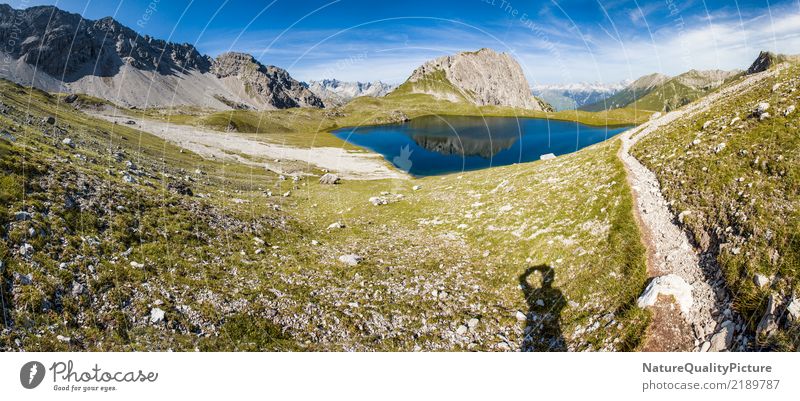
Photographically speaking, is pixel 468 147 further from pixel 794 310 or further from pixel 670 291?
pixel 794 310

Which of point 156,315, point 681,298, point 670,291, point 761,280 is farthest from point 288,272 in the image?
point 761,280

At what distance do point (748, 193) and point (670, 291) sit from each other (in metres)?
7.28

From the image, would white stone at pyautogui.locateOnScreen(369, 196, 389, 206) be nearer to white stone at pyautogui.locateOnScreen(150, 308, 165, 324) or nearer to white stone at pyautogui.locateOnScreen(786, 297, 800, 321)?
white stone at pyautogui.locateOnScreen(150, 308, 165, 324)

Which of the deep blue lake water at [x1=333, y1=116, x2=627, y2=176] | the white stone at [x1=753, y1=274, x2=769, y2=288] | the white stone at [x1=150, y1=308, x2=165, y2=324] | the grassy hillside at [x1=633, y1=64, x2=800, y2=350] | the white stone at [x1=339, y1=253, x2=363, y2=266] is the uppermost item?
the deep blue lake water at [x1=333, y1=116, x2=627, y2=176]

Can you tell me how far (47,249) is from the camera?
46.1 feet

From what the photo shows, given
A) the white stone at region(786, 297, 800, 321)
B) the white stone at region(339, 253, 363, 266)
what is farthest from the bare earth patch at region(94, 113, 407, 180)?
the white stone at region(786, 297, 800, 321)

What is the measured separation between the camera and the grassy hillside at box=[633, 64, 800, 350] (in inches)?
440

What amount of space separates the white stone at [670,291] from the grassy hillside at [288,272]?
2.51ft

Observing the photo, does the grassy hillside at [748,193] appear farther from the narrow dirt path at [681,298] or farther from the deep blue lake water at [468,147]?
the deep blue lake water at [468,147]

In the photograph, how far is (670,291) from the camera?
42.1ft

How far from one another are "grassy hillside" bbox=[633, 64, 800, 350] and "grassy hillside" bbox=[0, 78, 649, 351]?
2.91 m

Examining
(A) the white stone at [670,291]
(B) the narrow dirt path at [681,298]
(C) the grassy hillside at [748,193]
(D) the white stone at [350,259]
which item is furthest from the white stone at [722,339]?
(D) the white stone at [350,259]
